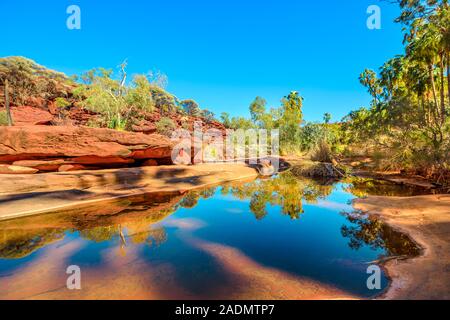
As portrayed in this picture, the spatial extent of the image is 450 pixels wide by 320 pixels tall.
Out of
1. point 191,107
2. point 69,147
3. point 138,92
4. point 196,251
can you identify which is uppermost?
point 191,107

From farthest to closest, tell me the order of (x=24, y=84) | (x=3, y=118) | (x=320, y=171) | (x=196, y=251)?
(x=24, y=84) < (x=3, y=118) < (x=320, y=171) < (x=196, y=251)

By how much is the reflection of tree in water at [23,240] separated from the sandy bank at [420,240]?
20.3ft

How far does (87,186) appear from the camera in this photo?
9219 mm

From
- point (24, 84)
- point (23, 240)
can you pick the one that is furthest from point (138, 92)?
point (23, 240)

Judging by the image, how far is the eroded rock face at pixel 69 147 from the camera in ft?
30.6

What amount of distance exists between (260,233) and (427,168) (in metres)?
11.1

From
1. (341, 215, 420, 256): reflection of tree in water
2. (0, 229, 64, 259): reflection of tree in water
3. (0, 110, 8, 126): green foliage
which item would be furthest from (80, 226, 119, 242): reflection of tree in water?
(0, 110, 8, 126): green foliage

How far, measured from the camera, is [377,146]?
13117 mm

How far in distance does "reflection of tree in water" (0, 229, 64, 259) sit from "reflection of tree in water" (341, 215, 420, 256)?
258 inches

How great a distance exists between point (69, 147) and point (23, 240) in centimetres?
677

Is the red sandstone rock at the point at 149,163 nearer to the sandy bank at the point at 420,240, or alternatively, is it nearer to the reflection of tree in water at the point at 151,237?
the reflection of tree in water at the point at 151,237

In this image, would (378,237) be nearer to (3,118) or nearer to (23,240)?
(23,240)

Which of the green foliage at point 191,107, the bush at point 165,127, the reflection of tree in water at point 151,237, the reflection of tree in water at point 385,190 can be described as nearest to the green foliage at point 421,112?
the reflection of tree in water at point 385,190
